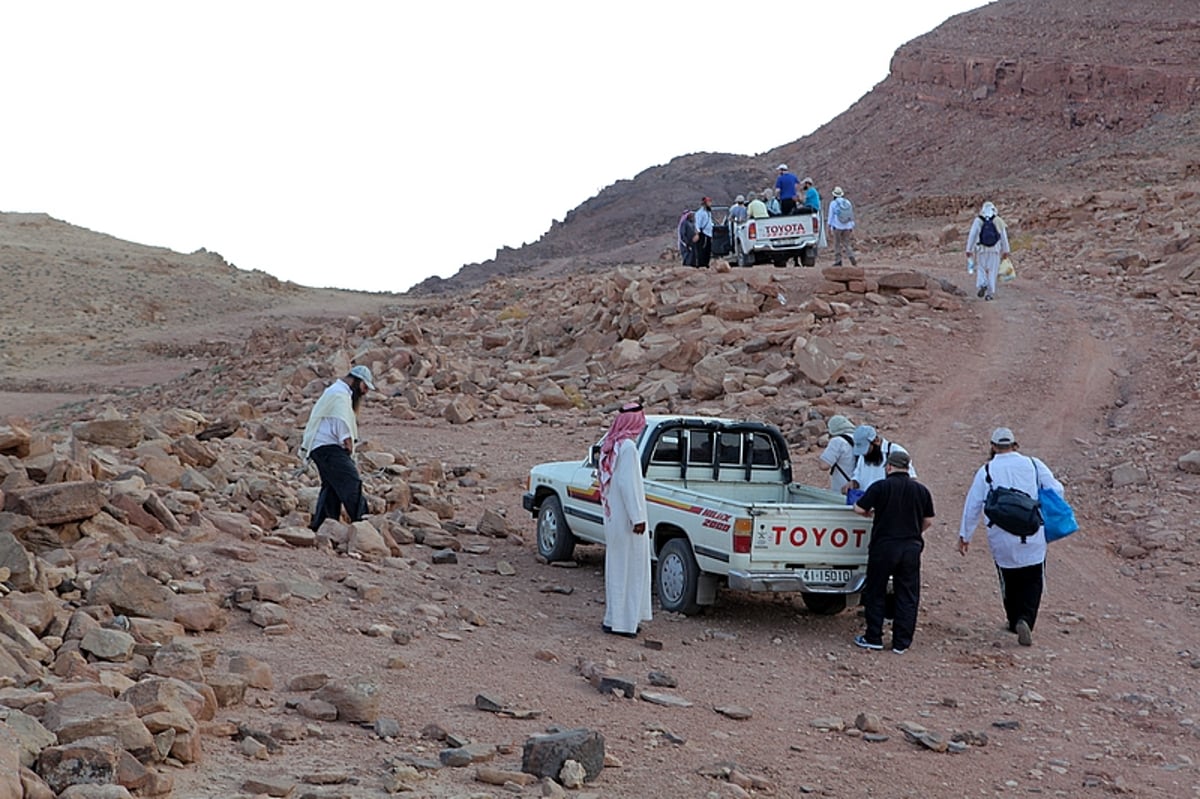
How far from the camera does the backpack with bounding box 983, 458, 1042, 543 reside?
981 centimetres

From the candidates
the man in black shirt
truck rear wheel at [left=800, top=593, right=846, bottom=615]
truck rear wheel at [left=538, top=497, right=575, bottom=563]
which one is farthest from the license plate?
truck rear wheel at [left=538, top=497, right=575, bottom=563]

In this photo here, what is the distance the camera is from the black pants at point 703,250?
28.7 metres

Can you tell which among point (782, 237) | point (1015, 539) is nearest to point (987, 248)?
point (782, 237)

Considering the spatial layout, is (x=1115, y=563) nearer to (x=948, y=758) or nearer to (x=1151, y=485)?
(x=1151, y=485)

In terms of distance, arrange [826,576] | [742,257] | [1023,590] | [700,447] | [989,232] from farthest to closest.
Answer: [742,257] → [989,232] → [700,447] → [1023,590] → [826,576]

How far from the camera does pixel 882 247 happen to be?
128 feet

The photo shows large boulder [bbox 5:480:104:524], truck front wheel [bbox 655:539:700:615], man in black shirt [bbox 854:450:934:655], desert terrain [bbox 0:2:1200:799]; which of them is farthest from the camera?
truck front wheel [bbox 655:539:700:615]

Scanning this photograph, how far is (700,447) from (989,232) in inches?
516

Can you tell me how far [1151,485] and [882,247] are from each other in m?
25.2

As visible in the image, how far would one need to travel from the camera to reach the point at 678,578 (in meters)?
10.4

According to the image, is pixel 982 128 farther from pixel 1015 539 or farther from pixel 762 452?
pixel 1015 539

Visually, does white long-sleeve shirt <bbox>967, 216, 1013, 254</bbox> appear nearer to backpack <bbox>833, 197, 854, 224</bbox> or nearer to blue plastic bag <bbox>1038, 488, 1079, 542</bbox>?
backpack <bbox>833, 197, 854, 224</bbox>

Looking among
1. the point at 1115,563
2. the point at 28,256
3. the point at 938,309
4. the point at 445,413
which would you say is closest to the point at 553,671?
the point at 1115,563

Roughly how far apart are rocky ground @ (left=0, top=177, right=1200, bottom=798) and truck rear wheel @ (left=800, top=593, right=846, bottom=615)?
158mm
